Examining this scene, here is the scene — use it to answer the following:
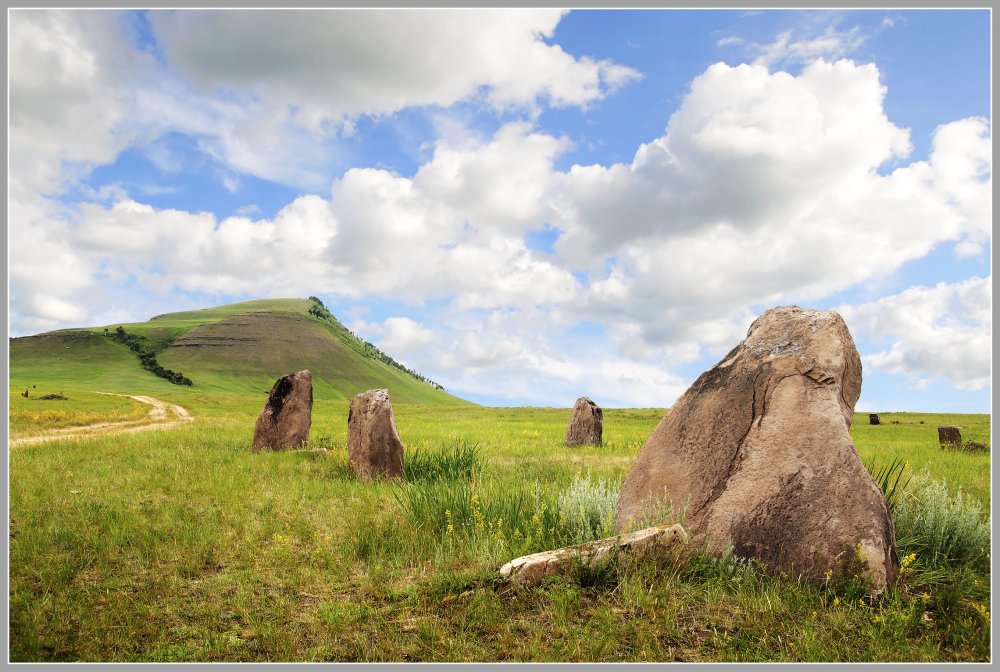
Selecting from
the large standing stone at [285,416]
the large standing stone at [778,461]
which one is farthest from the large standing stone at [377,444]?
the large standing stone at [778,461]

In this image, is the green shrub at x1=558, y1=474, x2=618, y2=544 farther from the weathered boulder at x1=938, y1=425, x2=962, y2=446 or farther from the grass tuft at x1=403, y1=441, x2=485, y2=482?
the weathered boulder at x1=938, y1=425, x2=962, y2=446

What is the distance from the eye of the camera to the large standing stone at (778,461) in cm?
591

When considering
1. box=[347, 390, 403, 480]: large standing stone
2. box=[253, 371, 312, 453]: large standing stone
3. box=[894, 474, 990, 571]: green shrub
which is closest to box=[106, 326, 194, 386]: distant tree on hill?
box=[253, 371, 312, 453]: large standing stone

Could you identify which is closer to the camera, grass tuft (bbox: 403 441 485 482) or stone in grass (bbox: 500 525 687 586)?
stone in grass (bbox: 500 525 687 586)

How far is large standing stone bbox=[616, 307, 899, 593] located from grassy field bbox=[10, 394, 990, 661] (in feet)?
1.24

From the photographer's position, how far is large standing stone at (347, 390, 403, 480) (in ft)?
41.7

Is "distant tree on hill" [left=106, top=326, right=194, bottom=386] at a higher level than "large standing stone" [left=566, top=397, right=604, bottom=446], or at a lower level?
higher

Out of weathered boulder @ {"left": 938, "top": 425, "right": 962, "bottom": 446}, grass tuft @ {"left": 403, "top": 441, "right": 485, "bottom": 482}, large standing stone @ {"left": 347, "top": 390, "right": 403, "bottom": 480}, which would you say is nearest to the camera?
grass tuft @ {"left": 403, "top": 441, "right": 485, "bottom": 482}

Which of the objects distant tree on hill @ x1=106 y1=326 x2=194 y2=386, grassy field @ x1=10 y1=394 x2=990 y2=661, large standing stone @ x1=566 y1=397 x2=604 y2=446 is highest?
distant tree on hill @ x1=106 y1=326 x2=194 y2=386

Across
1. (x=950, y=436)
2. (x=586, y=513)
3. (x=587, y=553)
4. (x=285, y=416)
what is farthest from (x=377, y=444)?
(x=950, y=436)

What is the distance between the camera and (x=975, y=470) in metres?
15.8

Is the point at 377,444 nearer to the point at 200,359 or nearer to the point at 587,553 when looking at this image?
the point at 587,553

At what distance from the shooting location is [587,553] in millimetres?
6008

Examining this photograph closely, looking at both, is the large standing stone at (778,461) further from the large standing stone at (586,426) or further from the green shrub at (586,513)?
the large standing stone at (586,426)
